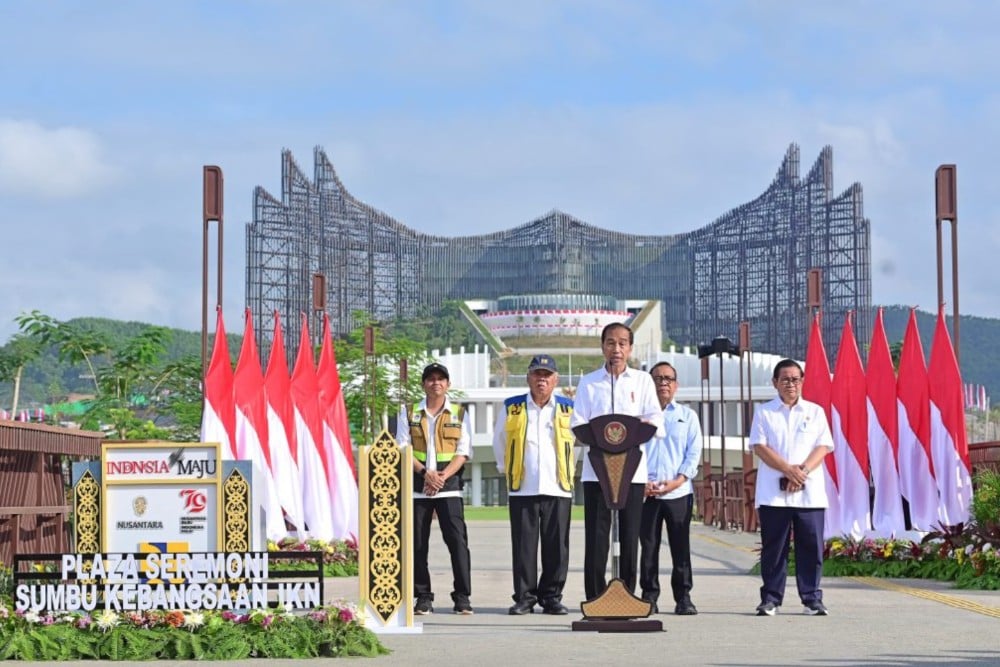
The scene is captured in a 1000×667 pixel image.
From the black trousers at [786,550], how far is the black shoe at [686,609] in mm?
441

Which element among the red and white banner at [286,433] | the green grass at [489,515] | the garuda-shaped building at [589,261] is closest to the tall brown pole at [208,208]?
the red and white banner at [286,433]

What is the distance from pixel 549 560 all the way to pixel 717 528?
26.0 metres

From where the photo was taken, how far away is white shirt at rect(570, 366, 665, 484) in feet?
35.6

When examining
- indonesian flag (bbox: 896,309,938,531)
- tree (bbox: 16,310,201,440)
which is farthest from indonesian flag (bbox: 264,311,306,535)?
tree (bbox: 16,310,201,440)

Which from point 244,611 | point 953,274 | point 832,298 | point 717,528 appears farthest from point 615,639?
point 832,298

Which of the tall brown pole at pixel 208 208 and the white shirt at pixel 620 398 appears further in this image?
the tall brown pole at pixel 208 208

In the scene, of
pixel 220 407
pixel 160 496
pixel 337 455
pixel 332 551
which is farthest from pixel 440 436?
pixel 337 455

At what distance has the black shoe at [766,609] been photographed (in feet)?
37.3

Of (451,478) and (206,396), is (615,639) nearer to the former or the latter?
(451,478)

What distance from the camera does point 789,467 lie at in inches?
467

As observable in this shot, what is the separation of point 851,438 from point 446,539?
7.35 metres

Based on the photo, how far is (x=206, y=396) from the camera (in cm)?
1784

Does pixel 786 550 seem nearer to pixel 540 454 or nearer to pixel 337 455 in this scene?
pixel 540 454

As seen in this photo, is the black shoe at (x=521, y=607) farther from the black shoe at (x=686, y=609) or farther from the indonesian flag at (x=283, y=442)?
the indonesian flag at (x=283, y=442)
